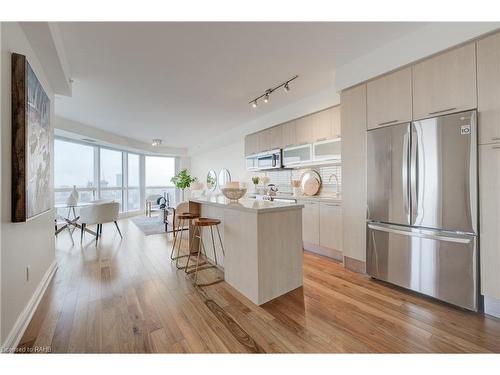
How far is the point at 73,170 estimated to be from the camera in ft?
19.5

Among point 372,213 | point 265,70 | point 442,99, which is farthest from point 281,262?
point 265,70

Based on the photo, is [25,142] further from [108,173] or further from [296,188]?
[108,173]

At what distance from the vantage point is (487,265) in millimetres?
1840

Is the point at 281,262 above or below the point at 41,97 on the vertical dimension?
below

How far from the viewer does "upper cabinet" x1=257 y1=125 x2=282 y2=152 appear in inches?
179

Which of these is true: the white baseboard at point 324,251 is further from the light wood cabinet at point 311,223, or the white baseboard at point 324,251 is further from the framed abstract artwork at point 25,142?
the framed abstract artwork at point 25,142

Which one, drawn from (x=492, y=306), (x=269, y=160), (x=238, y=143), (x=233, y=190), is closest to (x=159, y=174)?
(x=238, y=143)

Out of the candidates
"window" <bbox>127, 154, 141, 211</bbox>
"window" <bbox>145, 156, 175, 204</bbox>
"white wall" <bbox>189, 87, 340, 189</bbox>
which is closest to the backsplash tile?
"white wall" <bbox>189, 87, 340, 189</bbox>

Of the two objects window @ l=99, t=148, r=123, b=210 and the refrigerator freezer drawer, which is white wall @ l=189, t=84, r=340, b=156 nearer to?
the refrigerator freezer drawer

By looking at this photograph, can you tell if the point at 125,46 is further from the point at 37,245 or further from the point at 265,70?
the point at 37,245

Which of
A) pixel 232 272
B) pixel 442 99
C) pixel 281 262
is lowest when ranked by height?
pixel 232 272

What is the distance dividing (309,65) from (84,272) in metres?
4.06
